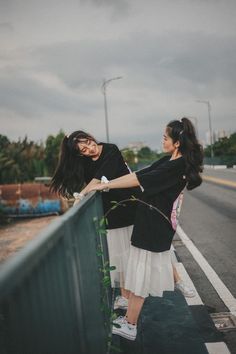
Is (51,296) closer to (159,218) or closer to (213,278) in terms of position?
(159,218)

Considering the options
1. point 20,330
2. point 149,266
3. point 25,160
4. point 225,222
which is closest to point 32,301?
point 20,330

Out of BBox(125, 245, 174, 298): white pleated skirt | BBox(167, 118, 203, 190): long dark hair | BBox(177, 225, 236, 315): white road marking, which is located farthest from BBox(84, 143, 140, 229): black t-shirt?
BBox(177, 225, 236, 315): white road marking

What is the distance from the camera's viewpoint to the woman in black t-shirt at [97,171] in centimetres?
373

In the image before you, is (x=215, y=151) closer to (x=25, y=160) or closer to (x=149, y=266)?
(x=25, y=160)

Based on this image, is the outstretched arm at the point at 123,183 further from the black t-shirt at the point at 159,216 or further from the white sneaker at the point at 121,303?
the white sneaker at the point at 121,303

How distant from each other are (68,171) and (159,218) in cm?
99

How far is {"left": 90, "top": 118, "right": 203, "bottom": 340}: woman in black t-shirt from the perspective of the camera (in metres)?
3.31

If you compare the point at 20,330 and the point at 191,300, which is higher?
the point at 20,330

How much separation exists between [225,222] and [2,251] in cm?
509

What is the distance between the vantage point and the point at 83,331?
2.00m

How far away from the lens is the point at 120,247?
3.96 meters

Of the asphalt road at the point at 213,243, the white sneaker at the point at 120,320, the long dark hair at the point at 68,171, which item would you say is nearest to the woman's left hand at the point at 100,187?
the long dark hair at the point at 68,171

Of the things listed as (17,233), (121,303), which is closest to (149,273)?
(121,303)

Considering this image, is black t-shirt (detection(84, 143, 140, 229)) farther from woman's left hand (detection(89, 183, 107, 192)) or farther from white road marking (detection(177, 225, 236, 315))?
white road marking (detection(177, 225, 236, 315))
